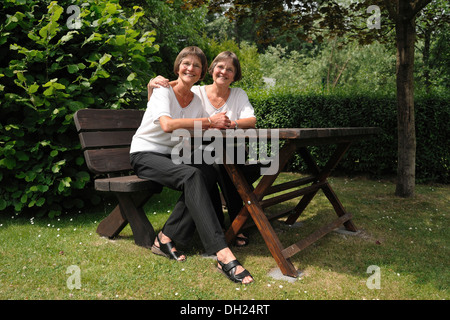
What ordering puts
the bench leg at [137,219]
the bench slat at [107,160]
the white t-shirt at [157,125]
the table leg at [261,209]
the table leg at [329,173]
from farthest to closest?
the table leg at [329,173]
the bench slat at [107,160]
the bench leg at [137,219]
the white t-shirt at [157,125]
the table leg at [261,209]

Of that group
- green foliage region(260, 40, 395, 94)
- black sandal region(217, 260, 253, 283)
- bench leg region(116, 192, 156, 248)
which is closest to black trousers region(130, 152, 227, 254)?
black sandal region(217, 260, 253, 283)

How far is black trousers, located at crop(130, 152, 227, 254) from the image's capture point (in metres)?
2.55

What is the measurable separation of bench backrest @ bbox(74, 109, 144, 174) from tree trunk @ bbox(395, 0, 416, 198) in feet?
11.8

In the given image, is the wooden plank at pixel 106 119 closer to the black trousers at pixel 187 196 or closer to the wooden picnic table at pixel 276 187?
the black trousers at pixel 187 196

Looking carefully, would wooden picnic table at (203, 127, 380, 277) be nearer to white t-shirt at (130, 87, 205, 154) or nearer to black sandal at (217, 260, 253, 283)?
black sandal at (217, 260, 253, 283)

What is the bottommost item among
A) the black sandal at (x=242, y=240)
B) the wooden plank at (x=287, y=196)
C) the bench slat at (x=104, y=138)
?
the black sandal at (x=242, y=240)

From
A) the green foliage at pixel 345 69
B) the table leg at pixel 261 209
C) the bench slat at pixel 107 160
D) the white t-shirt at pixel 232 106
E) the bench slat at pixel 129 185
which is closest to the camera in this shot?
the table leg at pixel 261 209

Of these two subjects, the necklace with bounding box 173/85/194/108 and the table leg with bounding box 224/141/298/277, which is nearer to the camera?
the table leg with bounding box 224/141/298/277

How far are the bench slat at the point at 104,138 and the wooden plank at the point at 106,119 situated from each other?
0.05 metres

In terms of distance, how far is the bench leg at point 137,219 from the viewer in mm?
2990

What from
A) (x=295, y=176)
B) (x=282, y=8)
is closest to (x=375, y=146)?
(x=295, y=176)

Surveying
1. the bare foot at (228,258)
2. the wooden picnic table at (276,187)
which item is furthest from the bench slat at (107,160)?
the bare foot at (228,258)

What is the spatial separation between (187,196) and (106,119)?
4.24 feet
